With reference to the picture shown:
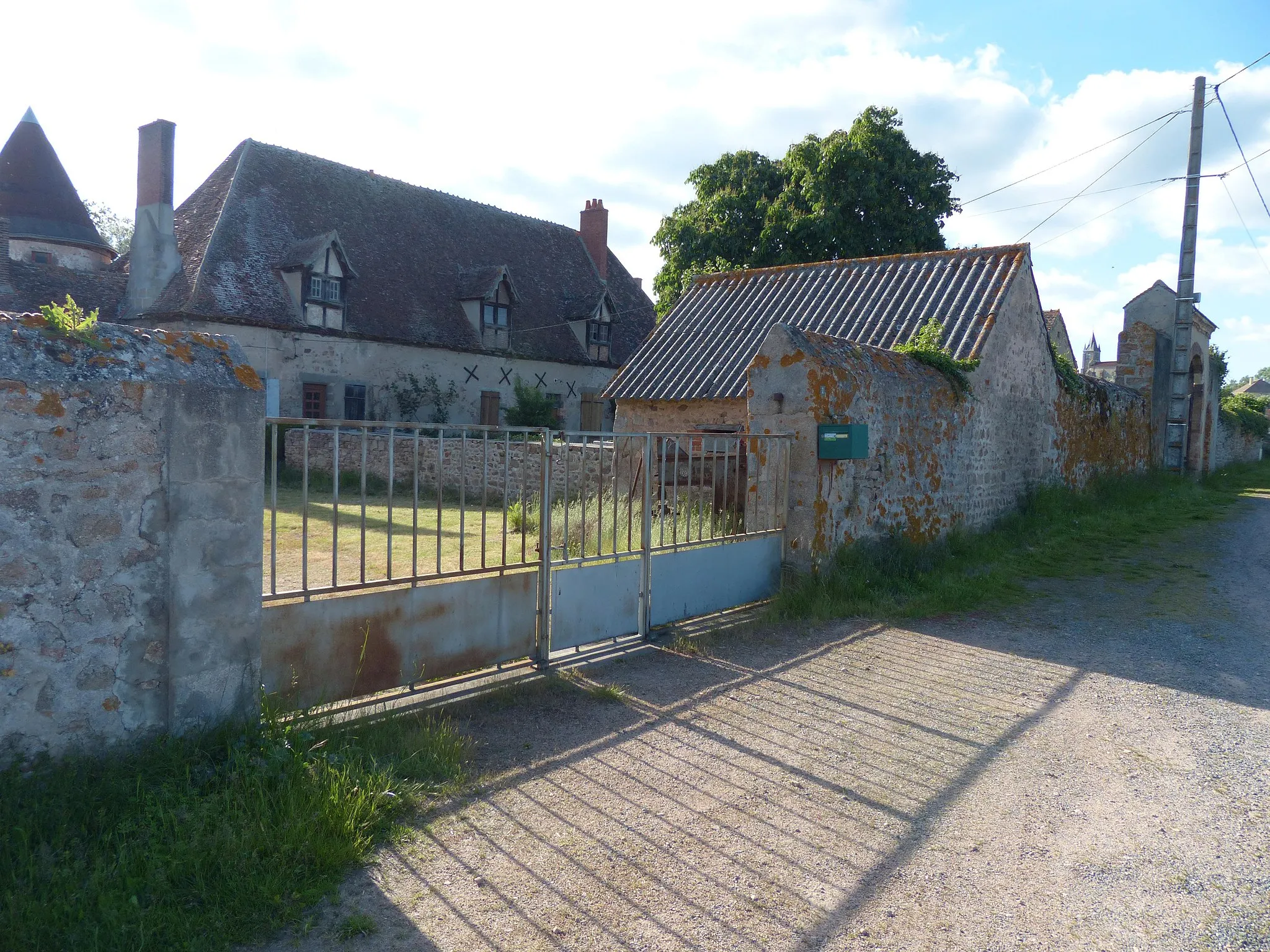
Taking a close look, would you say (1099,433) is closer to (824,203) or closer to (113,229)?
(824,203)

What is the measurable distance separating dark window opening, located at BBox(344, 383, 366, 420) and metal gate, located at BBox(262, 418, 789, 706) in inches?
447

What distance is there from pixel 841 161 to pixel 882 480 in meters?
17.2

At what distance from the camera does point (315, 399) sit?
2194 cm

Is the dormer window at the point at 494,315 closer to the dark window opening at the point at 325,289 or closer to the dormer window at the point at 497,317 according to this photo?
the dormer window at the point at 497,317

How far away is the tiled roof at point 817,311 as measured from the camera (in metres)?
13.0

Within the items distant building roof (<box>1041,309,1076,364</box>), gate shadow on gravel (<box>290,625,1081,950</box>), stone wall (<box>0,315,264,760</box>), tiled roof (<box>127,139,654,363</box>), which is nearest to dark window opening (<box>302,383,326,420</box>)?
tiled roof (<box>127,139,654,363</box>)

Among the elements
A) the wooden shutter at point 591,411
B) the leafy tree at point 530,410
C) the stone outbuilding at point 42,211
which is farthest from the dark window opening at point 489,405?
the stone outbuilding at point 42,211

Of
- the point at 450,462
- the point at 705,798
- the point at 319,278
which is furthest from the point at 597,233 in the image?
the point at 705,798

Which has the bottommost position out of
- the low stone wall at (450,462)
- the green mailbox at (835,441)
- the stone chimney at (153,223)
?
the low stone wall at (450,462)

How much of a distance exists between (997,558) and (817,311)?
5.83m

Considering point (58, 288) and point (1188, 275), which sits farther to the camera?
point (58, 288)

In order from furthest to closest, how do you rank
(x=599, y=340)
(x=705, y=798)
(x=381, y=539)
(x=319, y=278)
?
1. (x=599, y=340)
2. (x=319, y=278)
3. (x=381, y=539)
4. (x=705, y=798)

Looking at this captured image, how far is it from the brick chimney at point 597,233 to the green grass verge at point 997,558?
2022 centimetres

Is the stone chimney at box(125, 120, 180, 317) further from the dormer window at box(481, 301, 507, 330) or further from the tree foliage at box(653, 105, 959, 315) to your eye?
the tree foliage at box(653, 105, 959, 315)
